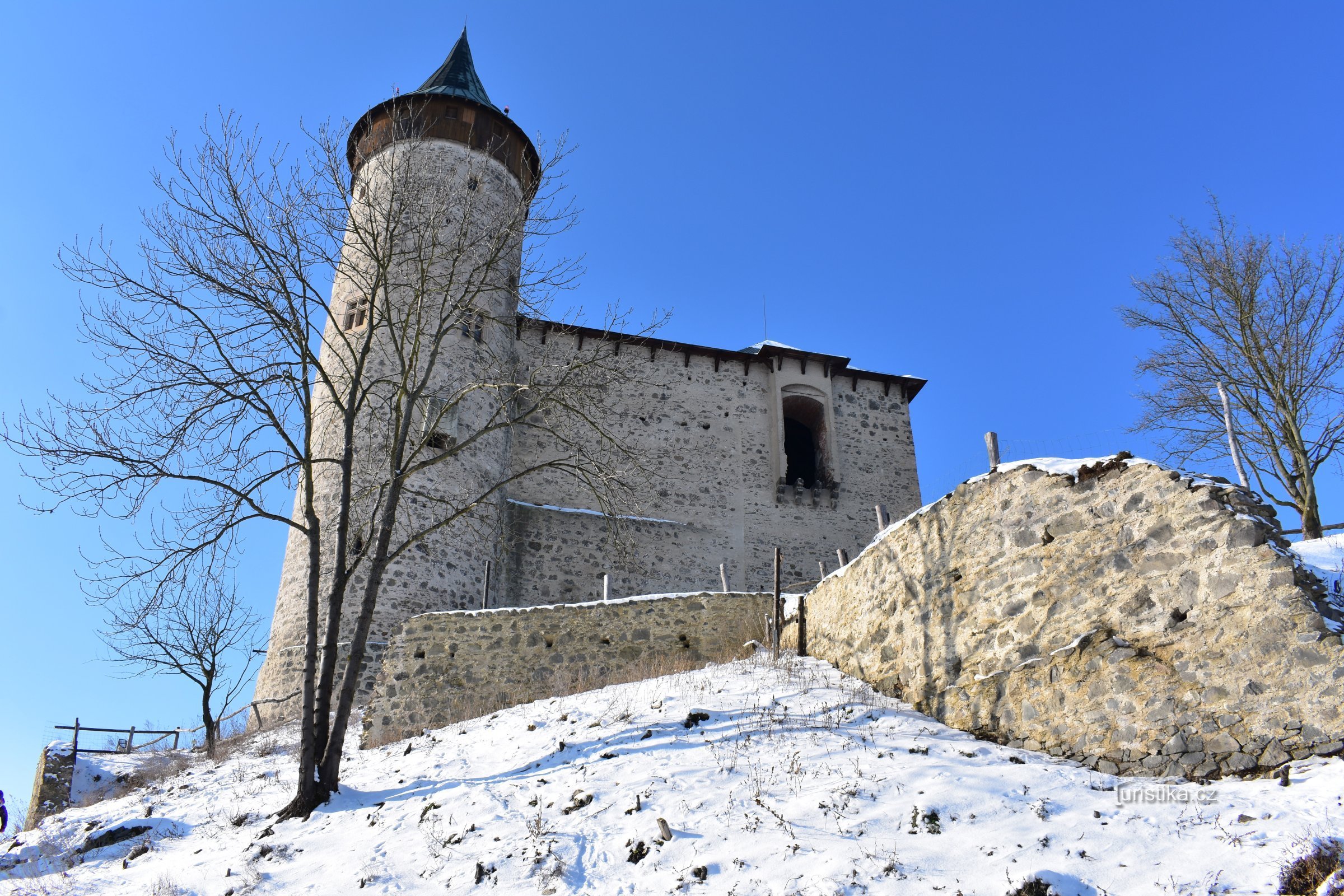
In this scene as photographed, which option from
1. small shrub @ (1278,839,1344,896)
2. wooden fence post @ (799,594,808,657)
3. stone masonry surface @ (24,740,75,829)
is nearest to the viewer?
small shrub @ (1278,839,1344,896)

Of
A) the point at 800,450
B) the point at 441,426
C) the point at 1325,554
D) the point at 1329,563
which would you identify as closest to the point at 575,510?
the point at 441,426

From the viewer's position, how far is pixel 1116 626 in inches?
254

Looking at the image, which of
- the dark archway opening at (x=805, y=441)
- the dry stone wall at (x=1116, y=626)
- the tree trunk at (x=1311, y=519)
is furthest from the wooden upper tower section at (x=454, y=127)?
the tree trunk at (x=1311, y=519)

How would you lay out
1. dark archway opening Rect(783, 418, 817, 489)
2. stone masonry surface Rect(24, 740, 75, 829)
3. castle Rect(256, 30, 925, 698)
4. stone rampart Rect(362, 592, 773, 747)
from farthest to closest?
dark archway opening Rect(783, 418, 817, 489) < castle Rect(256, 30, 925, 698) < stone masonry surface Rect(24, 740, 75, 829) < stone rampart Rect(362, 592, 773, 747)

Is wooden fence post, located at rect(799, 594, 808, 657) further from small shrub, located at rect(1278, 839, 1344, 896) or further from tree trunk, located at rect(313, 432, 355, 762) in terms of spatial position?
small shrub, located at rect(1278, 839, 1344, 896)

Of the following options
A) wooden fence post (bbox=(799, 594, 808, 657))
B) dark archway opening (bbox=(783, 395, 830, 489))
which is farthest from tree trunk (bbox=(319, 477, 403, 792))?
Result: dark archway opening (bbox=(783, 395, 830, 489))

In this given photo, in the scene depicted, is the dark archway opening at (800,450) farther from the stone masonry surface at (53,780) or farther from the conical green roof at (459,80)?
the stone masonry surface at (53,780)

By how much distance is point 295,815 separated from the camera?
23.3ft

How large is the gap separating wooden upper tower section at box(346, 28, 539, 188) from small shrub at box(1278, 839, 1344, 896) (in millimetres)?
16918

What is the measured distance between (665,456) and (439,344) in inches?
342

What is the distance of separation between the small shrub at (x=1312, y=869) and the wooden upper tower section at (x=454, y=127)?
55.5 feet

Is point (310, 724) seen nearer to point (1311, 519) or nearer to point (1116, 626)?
point (1116, 626)

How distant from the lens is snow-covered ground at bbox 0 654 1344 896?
4.73 meters

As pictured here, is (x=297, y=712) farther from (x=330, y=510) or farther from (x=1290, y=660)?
(x=1290, y=660)
